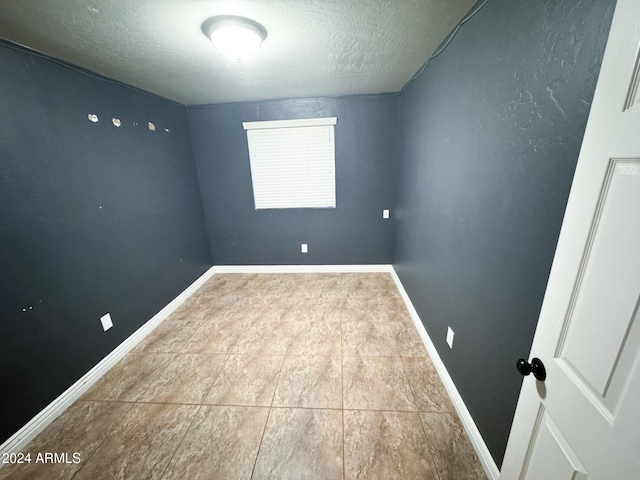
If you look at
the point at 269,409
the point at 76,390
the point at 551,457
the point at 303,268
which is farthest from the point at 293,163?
the point at 551,457

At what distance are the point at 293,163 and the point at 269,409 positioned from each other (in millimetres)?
2621

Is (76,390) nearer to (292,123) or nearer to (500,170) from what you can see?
(500,170)

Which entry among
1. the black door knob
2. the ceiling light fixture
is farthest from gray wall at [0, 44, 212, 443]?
the black door knob

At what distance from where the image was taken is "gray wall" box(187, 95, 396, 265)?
293cm

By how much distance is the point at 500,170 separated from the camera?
1.08 metres

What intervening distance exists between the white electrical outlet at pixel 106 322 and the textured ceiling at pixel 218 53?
1873mm

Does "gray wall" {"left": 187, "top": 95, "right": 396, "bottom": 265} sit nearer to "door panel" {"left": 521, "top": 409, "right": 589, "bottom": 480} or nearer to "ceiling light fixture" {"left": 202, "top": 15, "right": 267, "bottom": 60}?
"ceiling light fixture" {"left": 202, "top": 15, "right": 267, "bottom": 60}

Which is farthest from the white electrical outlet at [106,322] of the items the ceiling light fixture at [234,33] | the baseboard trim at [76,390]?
the ceiling light fixture at [234,33]

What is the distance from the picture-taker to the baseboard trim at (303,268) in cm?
351

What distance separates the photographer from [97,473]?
4.18 ft

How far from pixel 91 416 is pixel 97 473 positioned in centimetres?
45

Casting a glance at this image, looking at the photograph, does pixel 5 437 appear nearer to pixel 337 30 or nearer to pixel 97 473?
pixel 97 473

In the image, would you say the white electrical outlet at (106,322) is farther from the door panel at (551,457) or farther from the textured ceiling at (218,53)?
the door panel at (551,457)

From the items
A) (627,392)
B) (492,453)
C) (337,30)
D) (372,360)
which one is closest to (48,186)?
(337,30)
